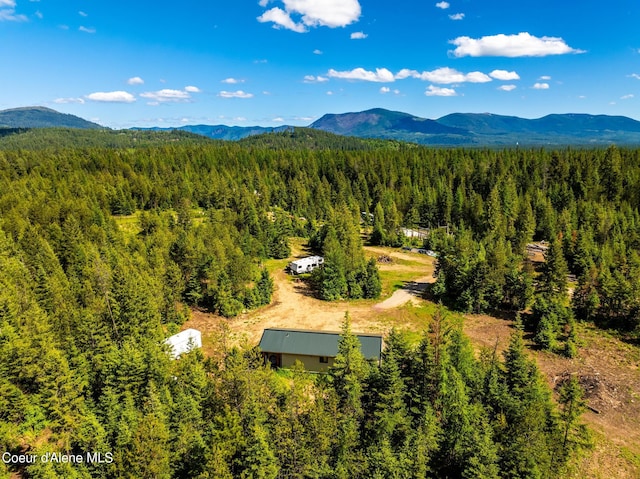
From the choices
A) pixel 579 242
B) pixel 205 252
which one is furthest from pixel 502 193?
pixel 205 252

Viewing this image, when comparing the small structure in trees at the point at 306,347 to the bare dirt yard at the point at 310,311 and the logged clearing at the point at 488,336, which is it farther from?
the bare dirt yard at the point at 310,311

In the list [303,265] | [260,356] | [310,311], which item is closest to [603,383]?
[260,356]

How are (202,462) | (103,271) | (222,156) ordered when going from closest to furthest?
(202,462) < (103,271) < (222,156)

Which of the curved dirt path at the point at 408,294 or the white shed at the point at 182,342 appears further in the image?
the curved dirt path at the point at 408,294

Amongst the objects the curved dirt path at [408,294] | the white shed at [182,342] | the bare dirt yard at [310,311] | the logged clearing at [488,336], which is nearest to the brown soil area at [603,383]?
the logged clearing at [488,336]

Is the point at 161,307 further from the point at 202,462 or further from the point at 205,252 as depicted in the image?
the point at 202,462

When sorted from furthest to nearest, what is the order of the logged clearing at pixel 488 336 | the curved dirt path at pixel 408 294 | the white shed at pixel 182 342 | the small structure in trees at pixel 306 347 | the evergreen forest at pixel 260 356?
1. the curved dirt path at pixel 408 294
2. the white shed at pixel 182 342
3. the small structure in trees at pixel 306 347
4. the logged clearing at pixel 488 336
5. the evergreen forest at pixel 260 356

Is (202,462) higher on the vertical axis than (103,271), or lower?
lower
